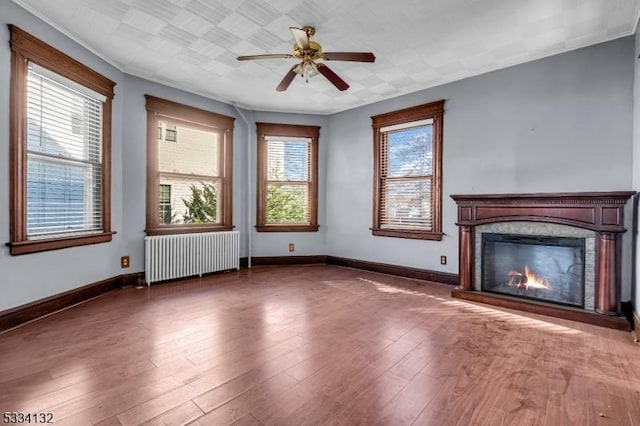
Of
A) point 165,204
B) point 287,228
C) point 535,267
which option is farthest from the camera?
point 287,228

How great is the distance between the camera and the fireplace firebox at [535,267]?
3145mm

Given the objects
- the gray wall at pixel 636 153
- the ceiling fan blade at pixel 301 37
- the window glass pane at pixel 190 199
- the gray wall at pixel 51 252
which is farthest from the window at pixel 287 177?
the gray wall at pixel 636 153

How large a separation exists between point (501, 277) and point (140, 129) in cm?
498

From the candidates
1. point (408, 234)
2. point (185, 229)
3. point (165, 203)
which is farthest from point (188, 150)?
point (408, 234)

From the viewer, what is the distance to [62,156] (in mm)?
3168

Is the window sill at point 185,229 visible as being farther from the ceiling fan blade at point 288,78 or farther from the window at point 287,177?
the ceiling fan blade at point 288,78

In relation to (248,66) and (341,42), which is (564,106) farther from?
(248,66)

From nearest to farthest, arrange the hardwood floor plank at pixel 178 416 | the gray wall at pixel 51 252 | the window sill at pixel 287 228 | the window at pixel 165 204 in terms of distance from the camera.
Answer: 1. the hardwood floor plank at pixel 178 416
2. the gray wall at pixel 51 252
3. the window at pixel 165 204
4. the window sill at pixel 287 228

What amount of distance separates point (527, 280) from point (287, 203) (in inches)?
148

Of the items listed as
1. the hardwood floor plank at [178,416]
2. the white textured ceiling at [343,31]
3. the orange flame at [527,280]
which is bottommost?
the hardwood floor plank at [178,416]

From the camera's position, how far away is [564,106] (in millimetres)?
3361

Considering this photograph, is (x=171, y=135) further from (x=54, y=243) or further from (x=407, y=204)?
(x=407, y=204)

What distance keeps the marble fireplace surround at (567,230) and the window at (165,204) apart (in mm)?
4011

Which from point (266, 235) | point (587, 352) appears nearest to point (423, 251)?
point (587, 352)
